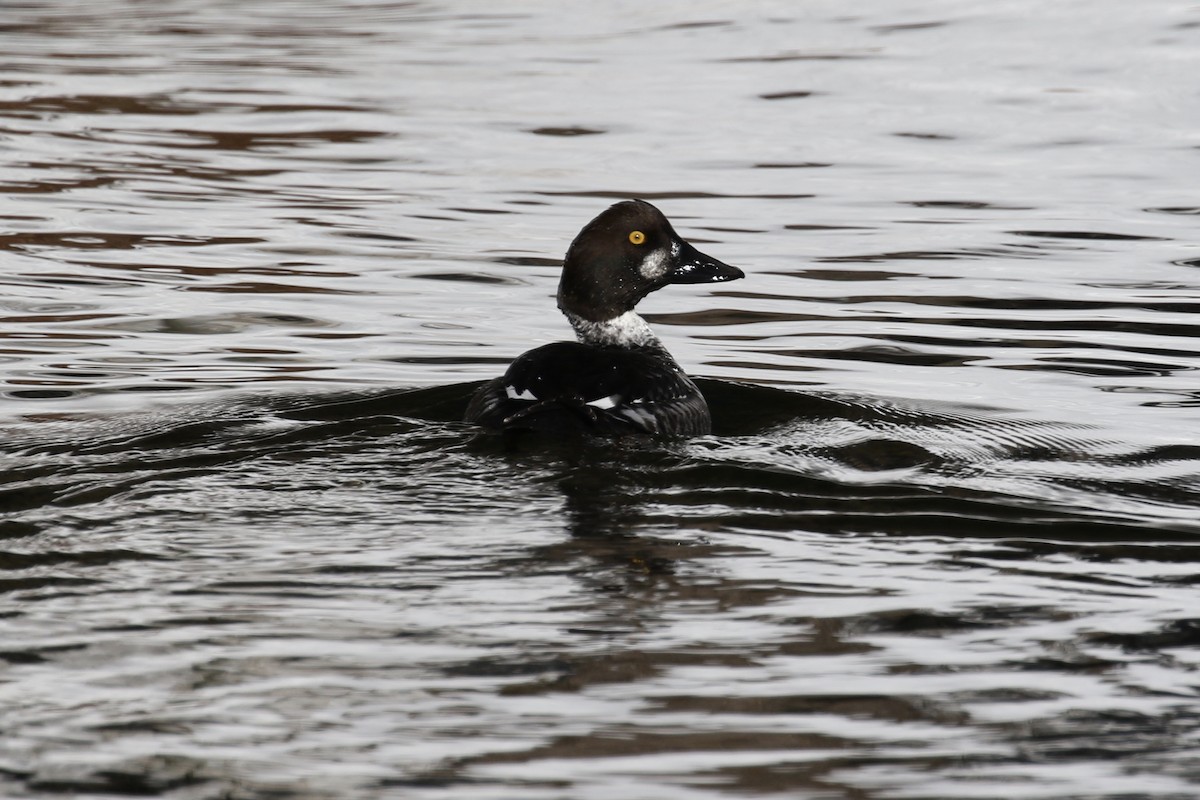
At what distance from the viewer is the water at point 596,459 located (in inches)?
152

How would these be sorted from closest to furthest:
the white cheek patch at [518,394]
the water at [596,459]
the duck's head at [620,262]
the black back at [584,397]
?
the water at [596,459], the black back at [584,397], the white cheek patch at [518,394], the duck's head at [620,262]

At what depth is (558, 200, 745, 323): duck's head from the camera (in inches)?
294

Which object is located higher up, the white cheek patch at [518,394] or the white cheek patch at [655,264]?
the white cheek patch at [655,264]

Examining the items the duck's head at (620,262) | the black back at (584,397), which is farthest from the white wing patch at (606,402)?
the duck's head at (620,262)

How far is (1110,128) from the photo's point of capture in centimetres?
1484

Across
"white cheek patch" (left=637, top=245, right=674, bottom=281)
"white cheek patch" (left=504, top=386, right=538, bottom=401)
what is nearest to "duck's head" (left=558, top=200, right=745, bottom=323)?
"white cheek patch" (left=637, top=245, right=674, bottom=281)

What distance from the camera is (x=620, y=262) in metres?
7.52

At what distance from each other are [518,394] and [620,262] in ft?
4.08

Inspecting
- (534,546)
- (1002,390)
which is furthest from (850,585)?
(1002,390)

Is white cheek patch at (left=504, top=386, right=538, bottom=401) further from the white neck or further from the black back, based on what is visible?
the white neck

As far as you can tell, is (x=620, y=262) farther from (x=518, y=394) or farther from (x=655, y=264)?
(x=518, y=394)

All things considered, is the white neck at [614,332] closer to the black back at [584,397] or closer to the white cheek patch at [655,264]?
the white cheek patch at [655,264]

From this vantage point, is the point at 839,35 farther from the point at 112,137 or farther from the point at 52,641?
the point at 52,641

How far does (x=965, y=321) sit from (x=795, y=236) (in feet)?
7.37
